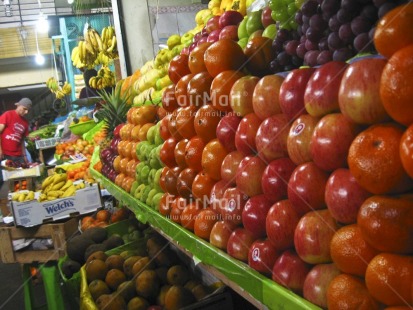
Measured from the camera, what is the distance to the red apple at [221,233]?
1.66 meters

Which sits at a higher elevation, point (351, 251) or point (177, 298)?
point (351, 251)

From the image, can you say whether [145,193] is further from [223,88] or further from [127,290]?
[223,88]

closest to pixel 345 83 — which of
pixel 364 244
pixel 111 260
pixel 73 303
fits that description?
pixel 364 244

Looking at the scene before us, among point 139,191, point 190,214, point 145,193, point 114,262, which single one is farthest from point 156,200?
point 114,262

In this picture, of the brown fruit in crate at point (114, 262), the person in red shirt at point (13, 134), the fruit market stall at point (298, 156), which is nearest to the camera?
the fruit market stall at point (298, 156)

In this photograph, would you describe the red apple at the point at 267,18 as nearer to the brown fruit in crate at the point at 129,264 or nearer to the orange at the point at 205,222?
the orange at the point at 205,222

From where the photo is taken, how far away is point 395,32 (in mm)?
950

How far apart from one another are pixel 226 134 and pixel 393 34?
839 millimetres

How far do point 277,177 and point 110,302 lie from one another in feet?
5.66

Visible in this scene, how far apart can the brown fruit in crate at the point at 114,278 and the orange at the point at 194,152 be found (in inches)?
51.0

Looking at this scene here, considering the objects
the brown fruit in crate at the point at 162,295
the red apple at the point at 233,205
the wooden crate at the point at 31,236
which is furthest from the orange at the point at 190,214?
the wooden crate at the point at 31,236

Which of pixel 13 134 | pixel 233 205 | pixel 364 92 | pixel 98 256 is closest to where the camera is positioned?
pixel 364 92

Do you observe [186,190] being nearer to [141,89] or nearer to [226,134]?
[226,134]

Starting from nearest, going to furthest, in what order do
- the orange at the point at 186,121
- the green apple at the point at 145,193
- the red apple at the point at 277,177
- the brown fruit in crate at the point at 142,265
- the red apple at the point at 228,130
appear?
the red apple at the point at 277,177
the red apple at the point at 228,130
the orange at the point at 186,121
the green apple at the point at 145,193
the brown fruit in crate at the point at 142,265
